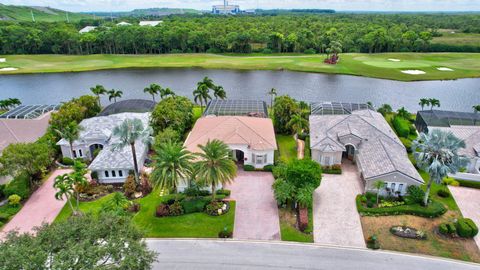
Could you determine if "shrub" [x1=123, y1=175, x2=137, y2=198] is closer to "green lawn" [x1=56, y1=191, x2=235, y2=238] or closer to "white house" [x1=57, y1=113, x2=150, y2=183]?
"white house" [x1=57, y1=113, x2=150, y2=183]

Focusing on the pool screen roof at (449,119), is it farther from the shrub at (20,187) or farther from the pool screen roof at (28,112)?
the pool screen roof at (28,112)

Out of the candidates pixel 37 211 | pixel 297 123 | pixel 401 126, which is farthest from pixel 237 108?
pixel 37 211

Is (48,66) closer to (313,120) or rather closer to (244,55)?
(244,55)

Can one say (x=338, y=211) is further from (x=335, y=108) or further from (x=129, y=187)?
(x=335, y=108)

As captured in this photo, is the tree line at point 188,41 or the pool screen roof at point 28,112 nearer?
the pool screen roof at point 28,112

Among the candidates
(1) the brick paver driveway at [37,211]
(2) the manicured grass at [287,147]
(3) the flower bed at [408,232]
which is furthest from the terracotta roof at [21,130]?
(3) the flower bed at [408,232]

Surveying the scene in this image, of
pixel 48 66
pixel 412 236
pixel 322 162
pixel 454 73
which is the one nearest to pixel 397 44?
pixel 454 73
